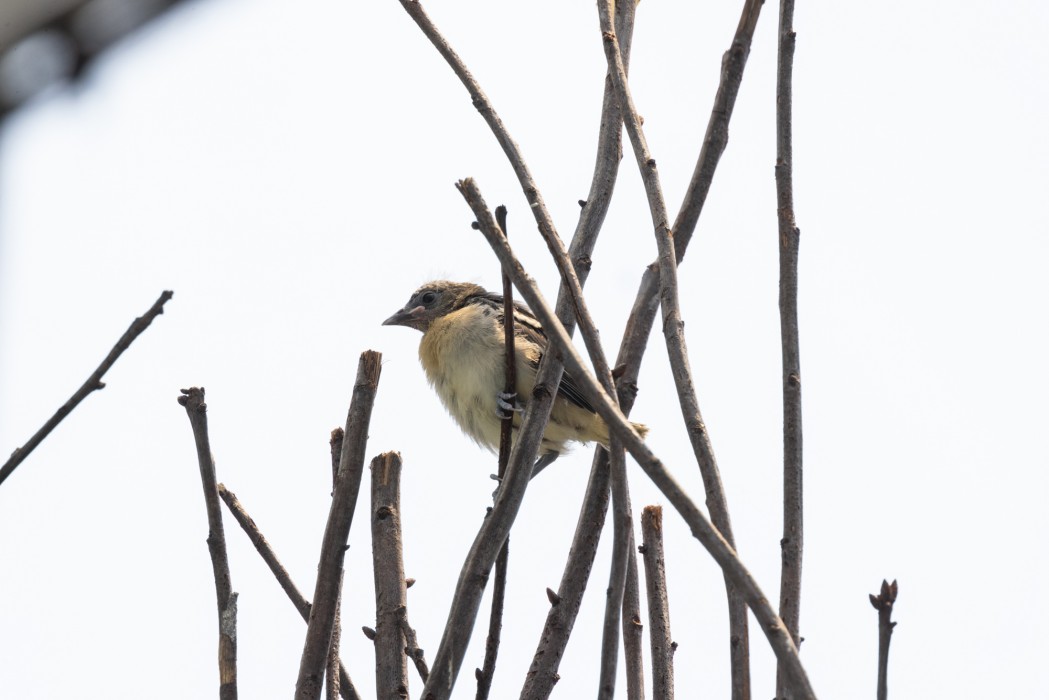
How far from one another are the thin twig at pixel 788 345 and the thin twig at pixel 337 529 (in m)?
1.06

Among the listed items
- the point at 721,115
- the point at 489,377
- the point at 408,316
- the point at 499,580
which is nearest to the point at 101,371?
the point at 499,580

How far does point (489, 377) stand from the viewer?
5.76m

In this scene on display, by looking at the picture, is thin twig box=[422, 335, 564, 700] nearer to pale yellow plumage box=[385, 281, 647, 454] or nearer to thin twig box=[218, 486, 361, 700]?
thin twig box=[218, 486, 361, 700]

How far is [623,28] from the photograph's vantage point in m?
3.74

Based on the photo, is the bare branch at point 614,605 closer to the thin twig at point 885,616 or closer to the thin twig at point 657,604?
the thin twig at point 657,604

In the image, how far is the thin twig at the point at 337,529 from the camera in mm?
2764

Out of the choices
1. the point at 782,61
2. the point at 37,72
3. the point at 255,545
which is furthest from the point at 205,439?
the point at 782,61

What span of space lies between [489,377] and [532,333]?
48 cm

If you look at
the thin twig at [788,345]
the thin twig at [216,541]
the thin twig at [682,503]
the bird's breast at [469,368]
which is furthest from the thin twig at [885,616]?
the bird's breast at [469,368]

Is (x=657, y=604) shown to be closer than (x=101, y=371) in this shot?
No

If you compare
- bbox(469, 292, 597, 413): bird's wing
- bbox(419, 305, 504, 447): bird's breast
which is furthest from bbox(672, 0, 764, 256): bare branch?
bbox(419, 305, 504, 447): bird's breast

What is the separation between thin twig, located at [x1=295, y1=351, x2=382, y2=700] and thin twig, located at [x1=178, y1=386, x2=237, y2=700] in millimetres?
197

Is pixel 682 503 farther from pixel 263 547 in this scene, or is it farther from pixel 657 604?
pixel 263 547

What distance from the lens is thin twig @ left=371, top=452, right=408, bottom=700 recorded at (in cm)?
300
